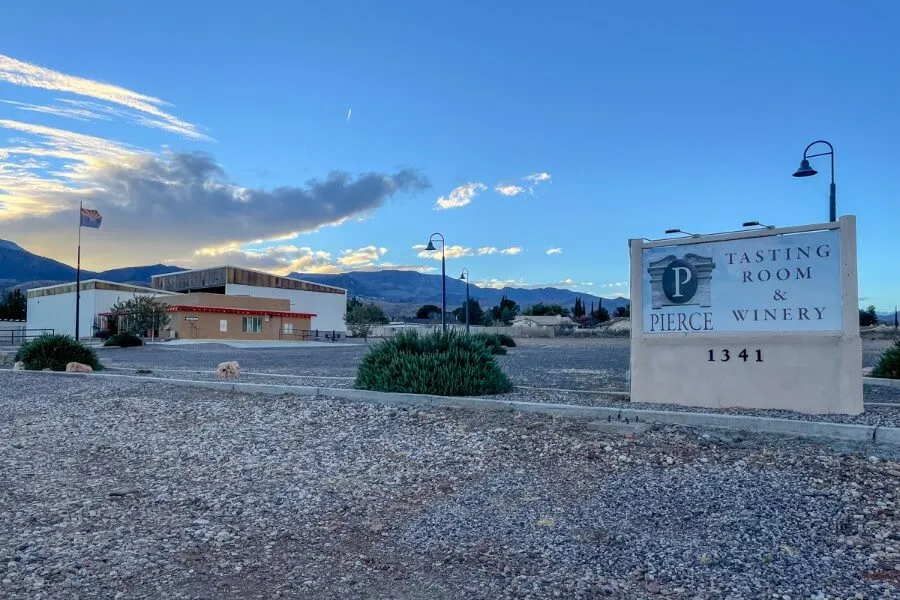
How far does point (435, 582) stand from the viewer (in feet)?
13.8

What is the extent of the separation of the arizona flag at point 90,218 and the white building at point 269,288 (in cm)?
2789

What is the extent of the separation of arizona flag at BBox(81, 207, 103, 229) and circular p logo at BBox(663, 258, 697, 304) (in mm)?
45084

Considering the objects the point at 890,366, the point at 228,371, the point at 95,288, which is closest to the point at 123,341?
the point at 95,288

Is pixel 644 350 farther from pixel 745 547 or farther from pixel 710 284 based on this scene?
pixel 745 547

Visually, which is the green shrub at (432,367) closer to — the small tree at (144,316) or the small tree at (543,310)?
the small tree at (144,316)

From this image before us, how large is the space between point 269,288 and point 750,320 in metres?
76.0

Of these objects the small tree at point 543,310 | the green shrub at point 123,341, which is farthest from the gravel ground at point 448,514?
the small tree at point 543,310

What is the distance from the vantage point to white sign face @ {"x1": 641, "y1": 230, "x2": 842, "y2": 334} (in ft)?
28.3

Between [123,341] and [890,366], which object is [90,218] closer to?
[123,341]

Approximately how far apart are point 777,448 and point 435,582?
3.93m

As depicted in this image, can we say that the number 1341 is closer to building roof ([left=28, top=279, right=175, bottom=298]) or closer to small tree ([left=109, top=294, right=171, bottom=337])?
small tree ([left=109, top=294, right=171, bottom=337])

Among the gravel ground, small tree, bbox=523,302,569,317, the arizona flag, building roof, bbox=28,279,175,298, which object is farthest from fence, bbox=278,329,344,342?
the gravel ground

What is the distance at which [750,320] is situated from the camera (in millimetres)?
9070

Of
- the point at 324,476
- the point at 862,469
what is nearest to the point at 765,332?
the point at 862,469
